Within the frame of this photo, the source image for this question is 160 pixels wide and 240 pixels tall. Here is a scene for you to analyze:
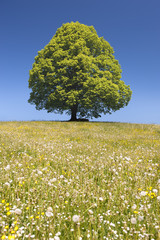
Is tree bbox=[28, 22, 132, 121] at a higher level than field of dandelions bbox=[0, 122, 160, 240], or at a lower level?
higher

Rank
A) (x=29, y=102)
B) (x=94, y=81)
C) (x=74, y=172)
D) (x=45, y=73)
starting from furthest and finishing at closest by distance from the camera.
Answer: (x=29, y=102)
(x=45, y=73)
(x=94, y=81)
(x=74, y=172)

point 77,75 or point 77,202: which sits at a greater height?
point 77,75

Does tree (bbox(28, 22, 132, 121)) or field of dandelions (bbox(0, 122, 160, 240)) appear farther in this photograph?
tree (bbox(28, 22, 132, 121))

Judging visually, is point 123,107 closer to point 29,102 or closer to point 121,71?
point 121,71

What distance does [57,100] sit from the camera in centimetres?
2945

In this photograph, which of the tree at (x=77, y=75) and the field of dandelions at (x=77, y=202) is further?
the tree at (x=77, y=75)

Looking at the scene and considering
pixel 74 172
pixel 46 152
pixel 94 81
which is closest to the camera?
pixel 74 172

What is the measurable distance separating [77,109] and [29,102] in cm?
849

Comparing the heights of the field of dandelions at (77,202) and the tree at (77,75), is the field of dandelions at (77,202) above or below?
below

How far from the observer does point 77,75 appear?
29188 mm

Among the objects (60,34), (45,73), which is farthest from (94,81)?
(60,34)

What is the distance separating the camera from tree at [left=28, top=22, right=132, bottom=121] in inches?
1120

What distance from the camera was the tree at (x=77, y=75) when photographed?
93.3ft

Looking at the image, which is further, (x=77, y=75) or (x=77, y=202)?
(x=77, y=75)
